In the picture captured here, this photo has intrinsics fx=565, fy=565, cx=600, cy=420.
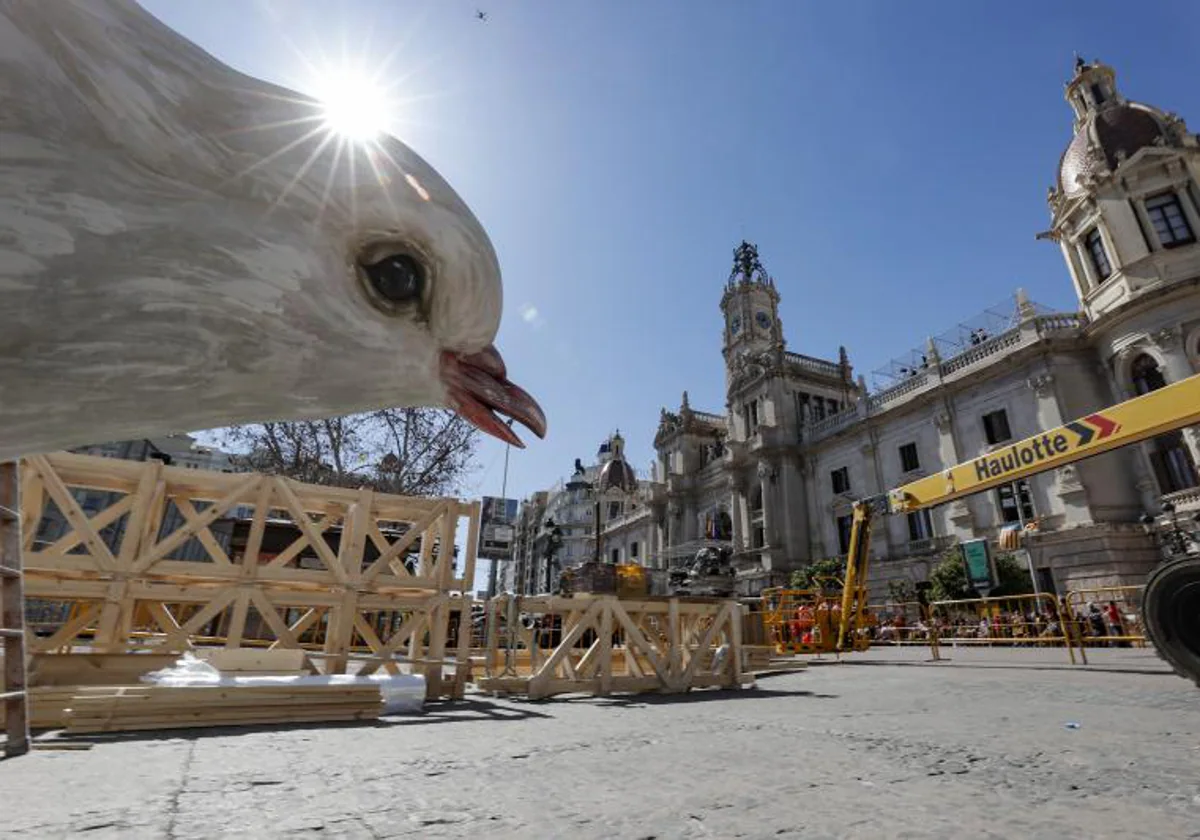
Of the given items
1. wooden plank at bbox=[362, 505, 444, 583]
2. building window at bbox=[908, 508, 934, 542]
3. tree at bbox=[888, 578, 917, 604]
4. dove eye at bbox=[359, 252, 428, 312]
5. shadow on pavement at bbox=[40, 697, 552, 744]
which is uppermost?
building window at bbox=[908, 508, 934, 542]

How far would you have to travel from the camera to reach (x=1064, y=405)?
77.6 feet

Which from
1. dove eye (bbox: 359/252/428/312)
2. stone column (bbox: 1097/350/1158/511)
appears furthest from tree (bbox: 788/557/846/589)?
dove eye (bbox: 359/252/428/312)

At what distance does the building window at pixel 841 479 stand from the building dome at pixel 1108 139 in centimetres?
1731

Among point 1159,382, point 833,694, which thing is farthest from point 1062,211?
point 833,694

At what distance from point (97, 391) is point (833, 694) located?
815 cm

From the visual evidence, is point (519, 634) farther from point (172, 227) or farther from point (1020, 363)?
point (1020, 363)

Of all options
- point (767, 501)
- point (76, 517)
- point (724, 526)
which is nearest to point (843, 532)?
point (767, 501)

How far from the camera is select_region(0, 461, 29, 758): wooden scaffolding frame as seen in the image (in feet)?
11.4

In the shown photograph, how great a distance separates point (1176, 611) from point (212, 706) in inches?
399

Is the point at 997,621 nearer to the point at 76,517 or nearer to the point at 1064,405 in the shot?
the point at 1064,405

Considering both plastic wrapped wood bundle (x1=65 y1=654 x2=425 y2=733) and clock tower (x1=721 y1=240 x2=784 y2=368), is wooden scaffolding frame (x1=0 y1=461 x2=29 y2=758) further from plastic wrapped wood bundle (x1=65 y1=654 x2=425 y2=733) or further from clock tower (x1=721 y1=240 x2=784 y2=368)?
clock tower (x1=721 y1=240 x2=784 y2=368)

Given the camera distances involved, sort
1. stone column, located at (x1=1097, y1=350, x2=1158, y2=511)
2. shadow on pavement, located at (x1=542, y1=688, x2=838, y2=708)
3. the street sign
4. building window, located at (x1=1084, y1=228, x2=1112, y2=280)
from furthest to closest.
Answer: building window, located at (x1=1084, y1=228, x2=1112, y2=280)
stone column, located at (x1=1097, y1=350, x2=1158, y2=511)
the street sign
shadow on pavement, located at (x1=542, y1=688, x2=838, y2=708)

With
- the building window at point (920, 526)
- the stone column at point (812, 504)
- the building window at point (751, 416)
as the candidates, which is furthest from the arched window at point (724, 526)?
the building window at point (920, 526)

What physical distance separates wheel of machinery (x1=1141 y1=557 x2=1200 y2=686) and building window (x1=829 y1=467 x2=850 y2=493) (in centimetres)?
2845
